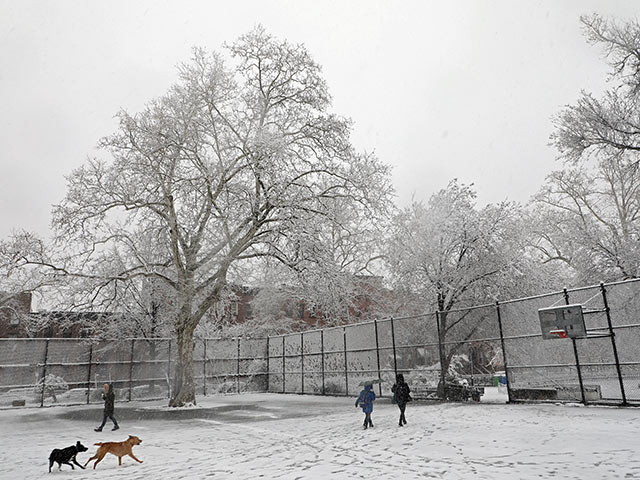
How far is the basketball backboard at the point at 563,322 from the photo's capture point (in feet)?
40.5

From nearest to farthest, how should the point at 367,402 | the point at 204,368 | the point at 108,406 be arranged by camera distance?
the point at 367,402, the point at 108,406, the point at 204,368

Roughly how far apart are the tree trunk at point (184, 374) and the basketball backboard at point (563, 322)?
1437 centimetres

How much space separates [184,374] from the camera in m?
20.1

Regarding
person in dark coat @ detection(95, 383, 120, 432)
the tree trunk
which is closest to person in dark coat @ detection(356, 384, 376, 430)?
person in dark coat @ detection(95, 383, 120, 432)

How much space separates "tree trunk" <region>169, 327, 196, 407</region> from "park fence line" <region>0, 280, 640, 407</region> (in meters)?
6.33

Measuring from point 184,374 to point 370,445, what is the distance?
13159 millimetres

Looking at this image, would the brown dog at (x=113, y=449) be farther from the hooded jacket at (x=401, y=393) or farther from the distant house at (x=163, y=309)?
the distant house at (x=163, y=309)

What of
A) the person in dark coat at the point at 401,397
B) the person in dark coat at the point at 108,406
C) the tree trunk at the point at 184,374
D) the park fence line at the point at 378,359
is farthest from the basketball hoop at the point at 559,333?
the tree trunk at the point at 184,374

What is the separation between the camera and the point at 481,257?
24.0 m

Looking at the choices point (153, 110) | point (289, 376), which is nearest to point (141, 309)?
point (289, 376)

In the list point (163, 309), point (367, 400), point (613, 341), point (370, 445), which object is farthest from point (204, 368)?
point (613, 341)

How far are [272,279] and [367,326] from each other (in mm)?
13316

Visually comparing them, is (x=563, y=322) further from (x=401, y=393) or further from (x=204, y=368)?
(x=204, y=368)

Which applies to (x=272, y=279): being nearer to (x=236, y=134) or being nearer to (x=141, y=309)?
(x=141, y=309)
